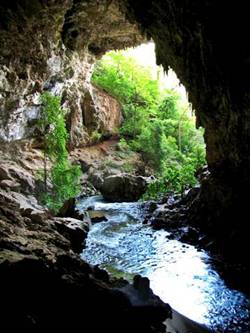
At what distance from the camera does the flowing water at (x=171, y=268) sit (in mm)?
6863

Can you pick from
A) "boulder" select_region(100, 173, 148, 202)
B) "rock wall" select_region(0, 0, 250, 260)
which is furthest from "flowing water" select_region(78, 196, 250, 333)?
"boulder" select_region(100, 173, 148, 202)

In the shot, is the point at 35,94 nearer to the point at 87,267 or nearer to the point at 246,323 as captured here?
the point at 87,267

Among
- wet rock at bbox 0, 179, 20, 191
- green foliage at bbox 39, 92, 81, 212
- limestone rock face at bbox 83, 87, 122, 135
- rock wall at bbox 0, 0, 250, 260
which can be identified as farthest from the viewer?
limestone rock face at bbox 83, 87, 122, 135

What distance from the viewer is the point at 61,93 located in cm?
2023

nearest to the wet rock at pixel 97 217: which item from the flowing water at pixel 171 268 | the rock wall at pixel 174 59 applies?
the flowing water at pixel 171 268

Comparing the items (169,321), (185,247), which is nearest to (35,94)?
(185,247)

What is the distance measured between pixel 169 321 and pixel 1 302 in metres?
2.95

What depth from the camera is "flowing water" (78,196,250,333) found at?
686 centimetres

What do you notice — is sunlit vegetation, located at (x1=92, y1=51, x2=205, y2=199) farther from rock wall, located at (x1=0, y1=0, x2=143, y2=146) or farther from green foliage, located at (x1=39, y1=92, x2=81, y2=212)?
green foliage, located at (x1=39, y1=92, x2=81, y2=212)

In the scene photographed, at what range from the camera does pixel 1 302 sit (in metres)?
4.40

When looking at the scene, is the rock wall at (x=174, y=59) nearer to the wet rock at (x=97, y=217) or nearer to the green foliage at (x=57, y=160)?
the green foliage at (x=57, y=160)

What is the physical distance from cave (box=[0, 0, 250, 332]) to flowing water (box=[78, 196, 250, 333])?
0.72 meters

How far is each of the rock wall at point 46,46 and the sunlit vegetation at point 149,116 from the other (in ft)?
24.9


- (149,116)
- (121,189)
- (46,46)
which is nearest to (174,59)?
(46,46)
